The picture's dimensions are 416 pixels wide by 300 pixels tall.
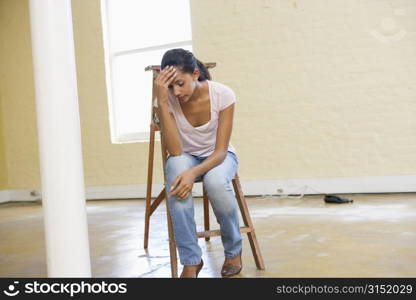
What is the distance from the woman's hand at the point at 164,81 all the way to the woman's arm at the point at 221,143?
274mm

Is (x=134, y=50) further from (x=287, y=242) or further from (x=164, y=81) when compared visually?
(x=164, y=81)

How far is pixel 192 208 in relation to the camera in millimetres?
2125

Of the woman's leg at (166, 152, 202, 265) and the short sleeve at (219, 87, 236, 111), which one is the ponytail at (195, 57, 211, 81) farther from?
the woman's leg at (166, 152, 202, 265)

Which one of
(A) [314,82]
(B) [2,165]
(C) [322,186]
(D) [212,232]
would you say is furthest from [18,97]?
(D) [212,232]

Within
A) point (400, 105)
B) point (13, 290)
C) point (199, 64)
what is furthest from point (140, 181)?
point (13, 290)

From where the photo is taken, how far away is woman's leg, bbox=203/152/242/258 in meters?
2.15

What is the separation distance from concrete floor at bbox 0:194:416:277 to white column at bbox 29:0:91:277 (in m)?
0.97

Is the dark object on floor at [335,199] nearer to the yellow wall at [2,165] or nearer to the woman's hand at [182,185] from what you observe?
the woman's hand at [182,185]

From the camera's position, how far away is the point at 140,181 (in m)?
6.19

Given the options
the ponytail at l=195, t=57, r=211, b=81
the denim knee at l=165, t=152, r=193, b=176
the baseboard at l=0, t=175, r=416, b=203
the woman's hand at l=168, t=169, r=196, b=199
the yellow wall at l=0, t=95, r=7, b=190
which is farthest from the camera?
the yellow wall at l=0, t=95, r=7, b=190

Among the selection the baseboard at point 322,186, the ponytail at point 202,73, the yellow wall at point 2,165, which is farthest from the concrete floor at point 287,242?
the yellow wall at point 2,165

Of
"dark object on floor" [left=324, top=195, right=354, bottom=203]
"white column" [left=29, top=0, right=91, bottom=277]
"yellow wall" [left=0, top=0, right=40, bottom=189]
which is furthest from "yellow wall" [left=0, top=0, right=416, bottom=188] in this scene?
"white column" [left=29, top=0, right=91, bottom=277]

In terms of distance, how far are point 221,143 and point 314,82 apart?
10.2 feet

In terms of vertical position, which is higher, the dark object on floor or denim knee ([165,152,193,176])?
denim knee ([165,152,193,176])
